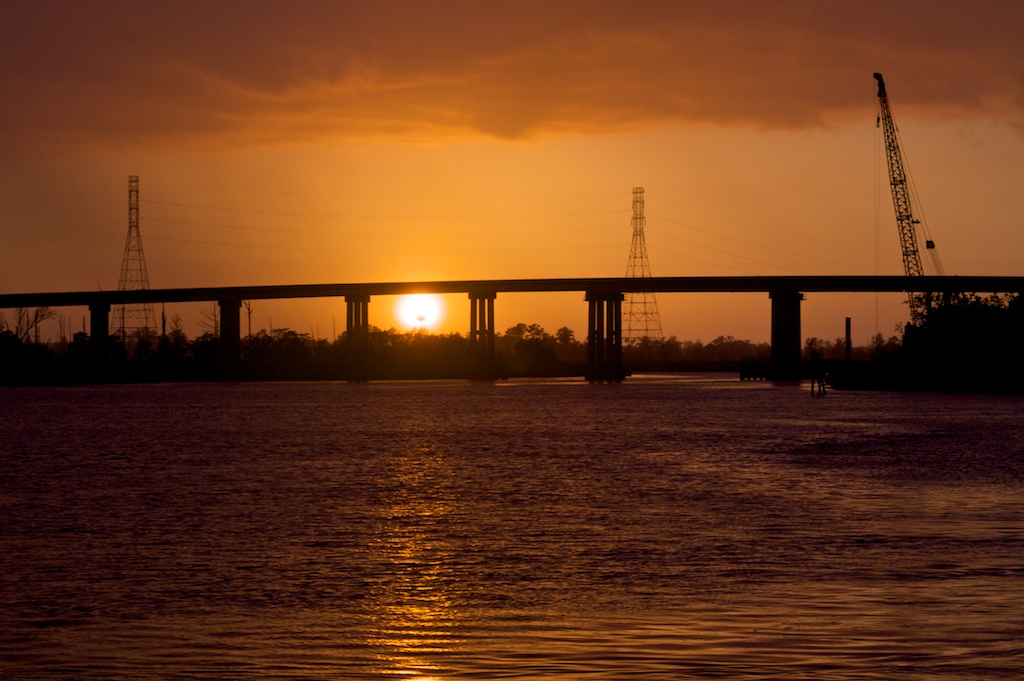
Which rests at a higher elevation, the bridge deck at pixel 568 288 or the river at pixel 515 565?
the bridge deck at pixel 568 288

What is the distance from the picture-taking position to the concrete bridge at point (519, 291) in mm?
173500

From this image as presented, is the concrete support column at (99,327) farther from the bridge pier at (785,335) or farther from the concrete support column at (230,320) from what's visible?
the bridge pier at (785,335)

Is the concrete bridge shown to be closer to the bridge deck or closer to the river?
the bridge deck

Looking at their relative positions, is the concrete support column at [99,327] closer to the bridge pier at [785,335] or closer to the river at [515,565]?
the bridge pier at [785,335]

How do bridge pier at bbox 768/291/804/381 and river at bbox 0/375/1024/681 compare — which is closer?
river at bbox 0/375/1024/681

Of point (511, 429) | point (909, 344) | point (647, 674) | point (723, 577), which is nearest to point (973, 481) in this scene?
point (723, 577)

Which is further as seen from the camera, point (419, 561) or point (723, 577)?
point (419, 561)

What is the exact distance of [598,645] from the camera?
13812 millimetres

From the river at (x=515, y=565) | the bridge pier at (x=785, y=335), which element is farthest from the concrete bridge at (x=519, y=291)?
the river at (x=515, y=565)

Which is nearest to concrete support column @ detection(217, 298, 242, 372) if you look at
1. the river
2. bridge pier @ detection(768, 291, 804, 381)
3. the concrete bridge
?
the concrete bridge

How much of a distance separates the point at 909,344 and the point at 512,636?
13753cm

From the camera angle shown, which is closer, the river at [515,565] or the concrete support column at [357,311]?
the river at [515,565]

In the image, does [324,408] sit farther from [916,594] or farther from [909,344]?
[916,594]

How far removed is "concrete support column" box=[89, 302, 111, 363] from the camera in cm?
18962
